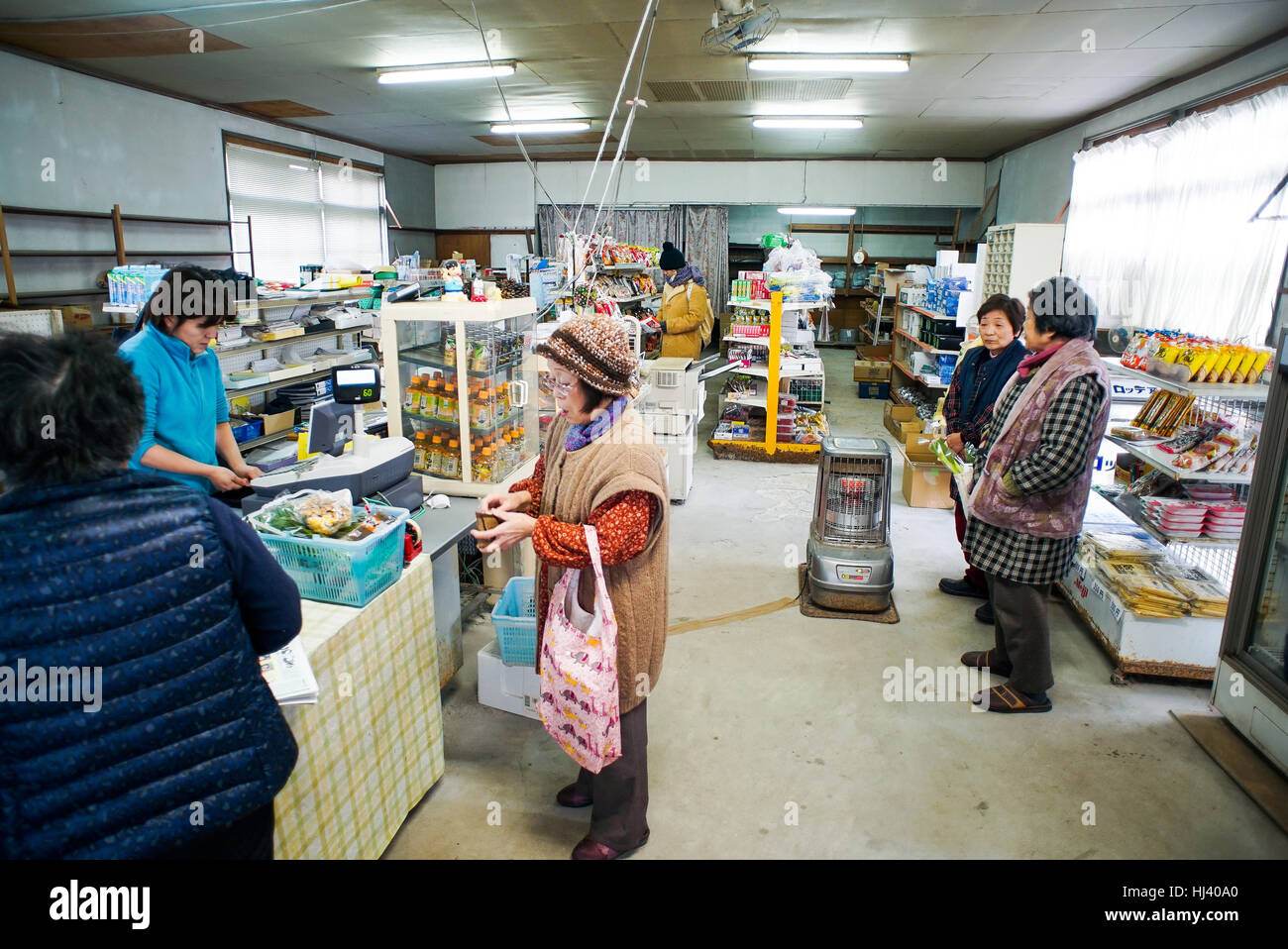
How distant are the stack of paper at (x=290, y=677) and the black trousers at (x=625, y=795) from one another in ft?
3.06

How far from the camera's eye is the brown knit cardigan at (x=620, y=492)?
2.13 meters

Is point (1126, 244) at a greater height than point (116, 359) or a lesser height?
greater

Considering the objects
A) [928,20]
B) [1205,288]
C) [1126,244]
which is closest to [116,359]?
[928,20]

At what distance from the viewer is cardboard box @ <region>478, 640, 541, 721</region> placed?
315 centimetres

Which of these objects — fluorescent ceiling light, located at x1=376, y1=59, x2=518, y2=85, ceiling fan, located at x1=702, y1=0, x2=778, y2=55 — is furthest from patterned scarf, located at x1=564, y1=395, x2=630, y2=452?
fluorescent ceiling light, located at x1=376, y1=59, x2=518, y2=85

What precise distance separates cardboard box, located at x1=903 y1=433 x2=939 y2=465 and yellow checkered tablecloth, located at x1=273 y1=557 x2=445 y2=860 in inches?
182

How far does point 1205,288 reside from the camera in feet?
18.1

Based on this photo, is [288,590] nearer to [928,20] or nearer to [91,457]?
[91,457]

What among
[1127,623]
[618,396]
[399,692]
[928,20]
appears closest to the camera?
[618,396]

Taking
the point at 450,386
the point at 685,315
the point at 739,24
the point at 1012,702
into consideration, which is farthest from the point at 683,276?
the point at 1012,702

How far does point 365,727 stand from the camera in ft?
7.43

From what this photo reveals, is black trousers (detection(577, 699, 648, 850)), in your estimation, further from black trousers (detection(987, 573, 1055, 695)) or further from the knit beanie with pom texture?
black trousers (detection(987, 573, 1055, 695))

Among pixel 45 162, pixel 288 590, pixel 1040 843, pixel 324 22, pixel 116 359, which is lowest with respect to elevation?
pixel 1040 843

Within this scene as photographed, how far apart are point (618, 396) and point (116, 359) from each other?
1230 mm
